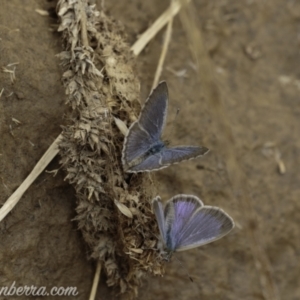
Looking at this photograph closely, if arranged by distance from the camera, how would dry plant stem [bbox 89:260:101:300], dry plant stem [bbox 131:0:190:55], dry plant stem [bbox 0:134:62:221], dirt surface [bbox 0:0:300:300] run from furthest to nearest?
dry plant stem [bbox 131:0:190:55] < dry plant stem [bbox 89:260:101:300] < dirt surface [bbox 0:0:300:300] < dry plant stem [bbox 0:134:62:221]

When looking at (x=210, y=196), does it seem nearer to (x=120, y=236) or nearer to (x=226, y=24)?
(x=120, y=236)

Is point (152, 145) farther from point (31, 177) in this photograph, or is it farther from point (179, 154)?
point (31, 177)

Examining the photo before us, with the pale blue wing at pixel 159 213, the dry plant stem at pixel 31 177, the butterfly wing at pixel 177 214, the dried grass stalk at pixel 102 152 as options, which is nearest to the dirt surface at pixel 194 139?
the dry plant stem at pixel 31 177

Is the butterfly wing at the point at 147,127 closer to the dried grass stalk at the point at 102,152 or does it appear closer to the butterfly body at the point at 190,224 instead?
the dried grass stalk at the point at 102,152

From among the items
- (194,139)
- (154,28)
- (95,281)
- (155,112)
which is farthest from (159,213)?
(154,28)

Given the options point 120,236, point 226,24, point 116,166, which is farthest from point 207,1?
point 120,236

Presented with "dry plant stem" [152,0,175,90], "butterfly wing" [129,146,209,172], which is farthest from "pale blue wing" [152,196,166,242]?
"dry plant stem" [152,0,175,90]

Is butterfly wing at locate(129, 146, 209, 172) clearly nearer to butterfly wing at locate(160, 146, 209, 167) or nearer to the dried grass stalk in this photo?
butterfly wing at locate(160, 146, 209, 167)
